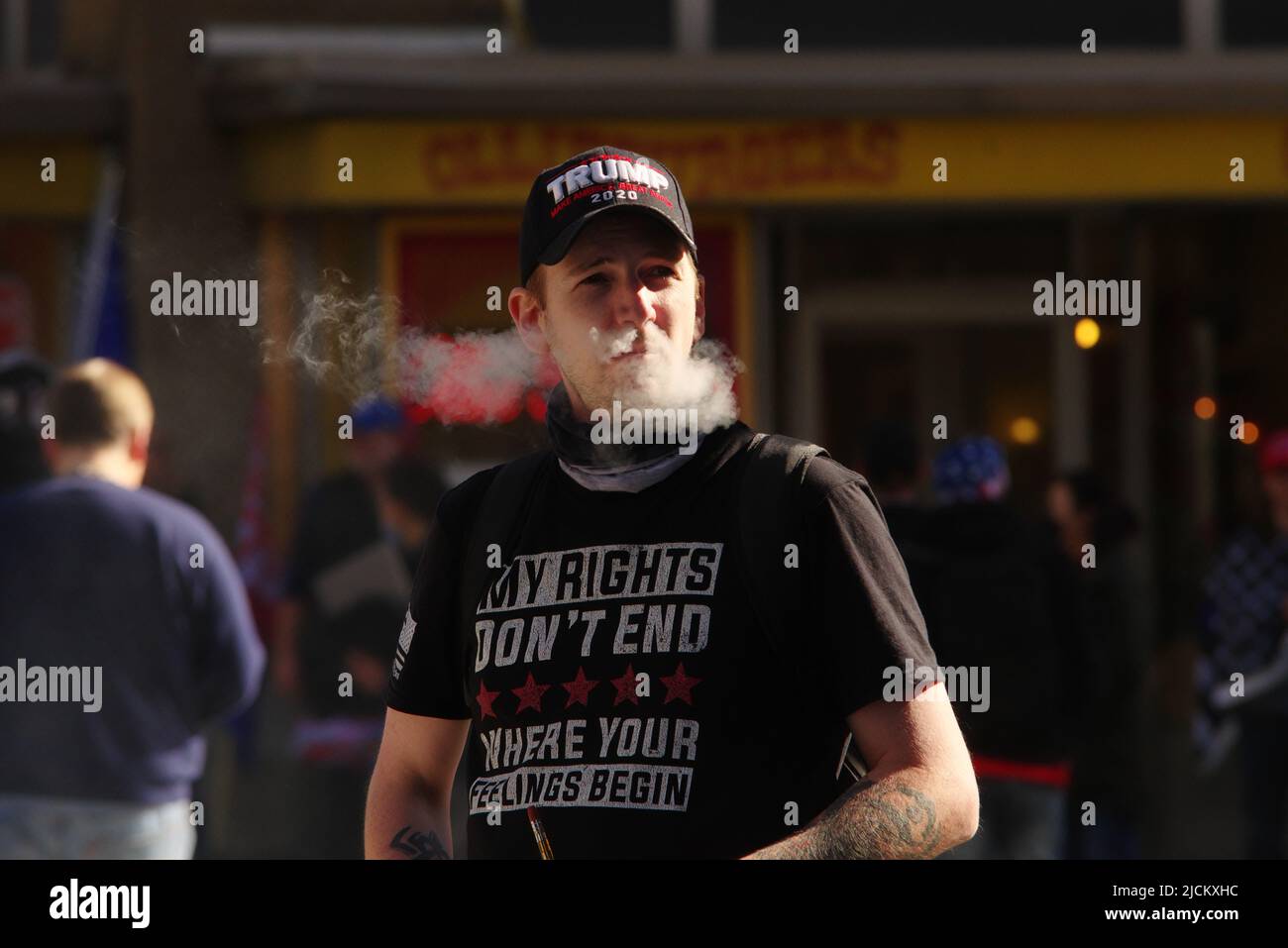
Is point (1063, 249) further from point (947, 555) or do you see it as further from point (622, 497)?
point (622, 497)

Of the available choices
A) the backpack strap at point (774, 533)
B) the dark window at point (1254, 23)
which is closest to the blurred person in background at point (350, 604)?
the backpack strap at point (774, 533)

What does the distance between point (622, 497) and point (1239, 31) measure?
7.74 metres

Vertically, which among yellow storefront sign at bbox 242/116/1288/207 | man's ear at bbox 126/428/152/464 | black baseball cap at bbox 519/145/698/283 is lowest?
black baseball cap at bbox 519/145/698/283

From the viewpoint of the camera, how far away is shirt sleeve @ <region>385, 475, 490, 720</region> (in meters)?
2.23

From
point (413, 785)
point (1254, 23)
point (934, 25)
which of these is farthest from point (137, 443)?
point (1254, 23)

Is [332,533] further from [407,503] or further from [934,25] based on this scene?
[934,25]

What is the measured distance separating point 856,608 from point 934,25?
736 centimetres

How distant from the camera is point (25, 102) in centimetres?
880

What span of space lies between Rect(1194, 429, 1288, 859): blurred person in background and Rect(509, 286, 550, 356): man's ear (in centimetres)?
423

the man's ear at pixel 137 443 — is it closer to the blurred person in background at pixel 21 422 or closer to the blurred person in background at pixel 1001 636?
the blurred person in background at pixel 21 422

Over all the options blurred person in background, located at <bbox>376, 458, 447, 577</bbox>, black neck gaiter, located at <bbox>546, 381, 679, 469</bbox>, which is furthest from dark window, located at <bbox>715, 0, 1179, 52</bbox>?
black neck gaiter, located at <bbox>546, 381, 679, 469</bbox>

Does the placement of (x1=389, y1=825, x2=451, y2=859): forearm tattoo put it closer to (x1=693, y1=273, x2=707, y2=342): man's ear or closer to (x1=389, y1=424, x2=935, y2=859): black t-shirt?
(x1=389, y1=424, x2=935, y2=859): black t-shirt

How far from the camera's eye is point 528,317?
2.28 m
